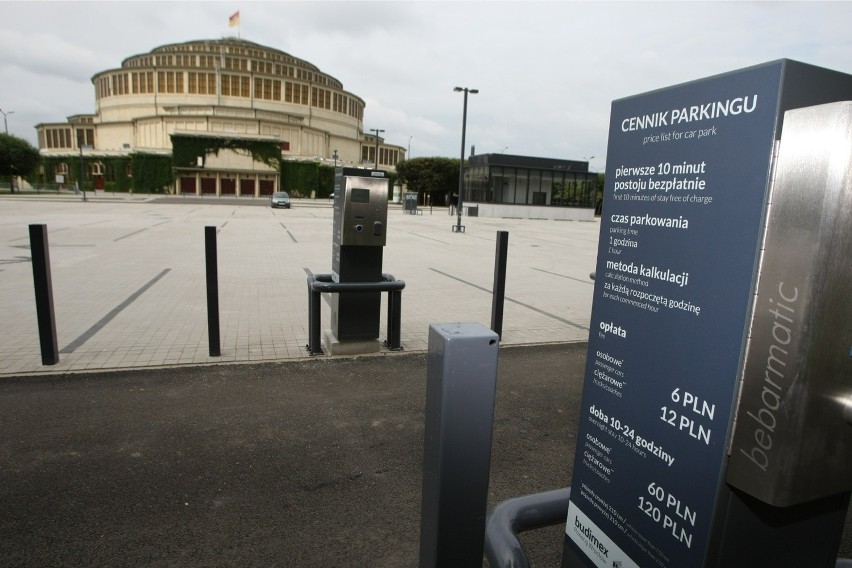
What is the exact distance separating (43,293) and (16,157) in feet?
240

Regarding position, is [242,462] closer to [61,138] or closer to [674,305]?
[674,305]

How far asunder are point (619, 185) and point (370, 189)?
4106mm

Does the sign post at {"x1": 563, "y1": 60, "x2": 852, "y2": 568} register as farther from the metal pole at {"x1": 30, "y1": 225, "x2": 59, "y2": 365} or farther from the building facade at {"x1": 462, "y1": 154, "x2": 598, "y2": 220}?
the building facade at {"x1": 462, "y1": 154, "x2": 598, "y2": 220}

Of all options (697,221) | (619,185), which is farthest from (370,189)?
(697,221)

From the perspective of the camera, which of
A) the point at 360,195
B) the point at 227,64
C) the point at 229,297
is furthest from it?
the point at 227,64

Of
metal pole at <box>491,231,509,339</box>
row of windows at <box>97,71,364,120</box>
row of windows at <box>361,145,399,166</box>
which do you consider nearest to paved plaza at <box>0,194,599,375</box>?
metal pole at <box>491,231,509,339</box>

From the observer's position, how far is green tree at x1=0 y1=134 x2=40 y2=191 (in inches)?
2390

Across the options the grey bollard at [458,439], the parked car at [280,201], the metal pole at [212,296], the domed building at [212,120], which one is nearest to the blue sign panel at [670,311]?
the grey bollard at [458,439]

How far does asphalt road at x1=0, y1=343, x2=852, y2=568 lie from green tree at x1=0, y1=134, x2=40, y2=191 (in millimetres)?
69897

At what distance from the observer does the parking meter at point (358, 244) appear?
18.0 ft

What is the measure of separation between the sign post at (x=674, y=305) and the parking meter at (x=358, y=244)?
3991 mm

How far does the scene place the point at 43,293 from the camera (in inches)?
199

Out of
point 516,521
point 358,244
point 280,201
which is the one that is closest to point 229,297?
point 358,244

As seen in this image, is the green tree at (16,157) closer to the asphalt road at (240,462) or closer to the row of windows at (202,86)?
the row of windows at (202,86)
